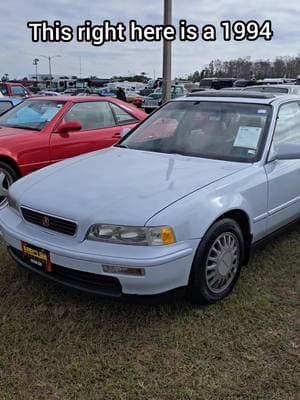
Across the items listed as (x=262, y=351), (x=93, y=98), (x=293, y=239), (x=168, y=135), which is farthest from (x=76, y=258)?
(x=93, y=98)

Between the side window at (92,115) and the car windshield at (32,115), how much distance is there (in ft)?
0.69

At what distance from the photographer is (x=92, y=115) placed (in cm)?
677

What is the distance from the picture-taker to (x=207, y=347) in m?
2.82

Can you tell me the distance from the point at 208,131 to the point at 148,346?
6.53 feet

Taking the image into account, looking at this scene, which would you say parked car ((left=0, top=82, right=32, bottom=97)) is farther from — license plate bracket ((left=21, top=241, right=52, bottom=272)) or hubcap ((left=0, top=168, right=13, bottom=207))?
license plate bracket ((left=21, top=241, right=52, bottom=272))

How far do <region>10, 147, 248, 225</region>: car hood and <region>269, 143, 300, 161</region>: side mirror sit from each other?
1.10 feet

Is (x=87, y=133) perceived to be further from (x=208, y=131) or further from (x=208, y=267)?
(x=208, y=267)

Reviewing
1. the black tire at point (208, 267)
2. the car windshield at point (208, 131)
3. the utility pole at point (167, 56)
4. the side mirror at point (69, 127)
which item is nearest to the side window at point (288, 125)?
the car windshield at point (208, 131)

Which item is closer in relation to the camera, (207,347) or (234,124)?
(207,347)

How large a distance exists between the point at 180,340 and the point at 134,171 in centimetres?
131

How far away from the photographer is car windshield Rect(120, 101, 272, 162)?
150 inches

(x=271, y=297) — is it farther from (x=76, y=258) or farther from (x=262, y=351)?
(x=76, y=258)

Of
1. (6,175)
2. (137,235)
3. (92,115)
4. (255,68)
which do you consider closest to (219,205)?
(137,235)

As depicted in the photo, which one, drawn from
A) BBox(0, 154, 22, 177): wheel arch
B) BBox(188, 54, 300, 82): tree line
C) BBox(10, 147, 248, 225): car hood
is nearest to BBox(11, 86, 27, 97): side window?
BBox(0, 154, 22, 177): wheel arch
